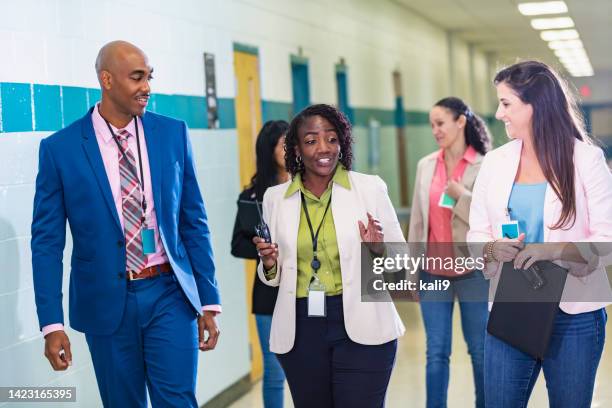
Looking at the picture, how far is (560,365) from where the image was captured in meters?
2.92

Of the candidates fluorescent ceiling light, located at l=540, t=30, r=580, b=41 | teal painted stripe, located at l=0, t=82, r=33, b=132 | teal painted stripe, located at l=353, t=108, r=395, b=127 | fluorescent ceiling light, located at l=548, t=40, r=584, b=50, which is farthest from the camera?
fluorescent ceiling light, located at l=548, t=40, r=584, b=50

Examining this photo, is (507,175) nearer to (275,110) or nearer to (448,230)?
(448,230)

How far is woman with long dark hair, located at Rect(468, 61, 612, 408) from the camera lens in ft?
9.48

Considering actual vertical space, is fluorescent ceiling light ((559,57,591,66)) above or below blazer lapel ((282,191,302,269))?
above

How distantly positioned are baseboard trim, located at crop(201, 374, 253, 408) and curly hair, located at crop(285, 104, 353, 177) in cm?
236

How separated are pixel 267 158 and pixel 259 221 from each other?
0.32 metres

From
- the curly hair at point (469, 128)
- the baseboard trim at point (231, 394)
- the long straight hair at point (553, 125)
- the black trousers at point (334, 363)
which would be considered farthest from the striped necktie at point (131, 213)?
the baseboard trim at point (231, 394)

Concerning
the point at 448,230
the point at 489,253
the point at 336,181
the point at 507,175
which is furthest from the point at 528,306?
the point at 448,230

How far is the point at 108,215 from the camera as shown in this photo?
10.1 ft

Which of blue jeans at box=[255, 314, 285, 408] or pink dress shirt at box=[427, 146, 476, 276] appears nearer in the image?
blue jeans at box=[255, 314, 285, 408]

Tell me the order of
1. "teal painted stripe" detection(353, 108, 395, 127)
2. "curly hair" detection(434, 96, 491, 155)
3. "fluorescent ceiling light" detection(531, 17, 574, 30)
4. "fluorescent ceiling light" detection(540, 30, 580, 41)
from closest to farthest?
"curly hair" detection(434, 96, 491, 155) → "teal painted stripe" detection(353, 108, 395, 127) → "fluorescent ceiling light" detection(531, 17, 574, 30) → "fluorescent ceiling light" detection(540, 30, 580, 41)

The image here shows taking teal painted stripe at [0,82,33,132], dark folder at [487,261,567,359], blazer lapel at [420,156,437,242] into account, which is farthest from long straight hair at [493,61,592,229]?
teal painted stripe at [0,82,33,132]

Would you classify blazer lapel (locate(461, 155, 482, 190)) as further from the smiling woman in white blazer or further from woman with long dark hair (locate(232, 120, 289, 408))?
the smiling woman in white blazer

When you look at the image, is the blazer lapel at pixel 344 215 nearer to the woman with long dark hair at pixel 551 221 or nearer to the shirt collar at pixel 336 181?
the shirt collar at pixel 336 181
